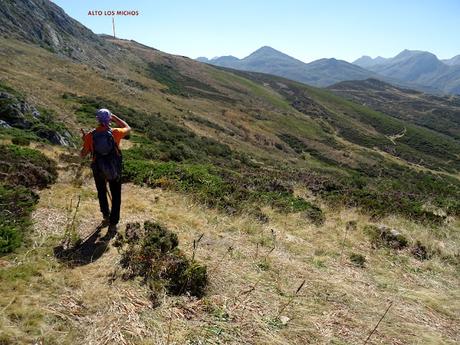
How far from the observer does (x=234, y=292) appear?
6352 millimetres

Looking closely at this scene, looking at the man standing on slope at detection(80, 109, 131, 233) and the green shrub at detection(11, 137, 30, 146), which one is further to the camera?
the green shrub at detection(11, 137, 30, 146)

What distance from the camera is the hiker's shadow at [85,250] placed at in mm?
6684

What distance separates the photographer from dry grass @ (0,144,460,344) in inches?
203

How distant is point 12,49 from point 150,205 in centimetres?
4777

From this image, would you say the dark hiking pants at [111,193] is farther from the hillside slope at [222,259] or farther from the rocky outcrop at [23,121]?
the rocky outcrop at [23,121]

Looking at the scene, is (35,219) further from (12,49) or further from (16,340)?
(12,49)

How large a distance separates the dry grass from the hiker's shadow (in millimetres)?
191

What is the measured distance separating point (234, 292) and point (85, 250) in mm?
2735

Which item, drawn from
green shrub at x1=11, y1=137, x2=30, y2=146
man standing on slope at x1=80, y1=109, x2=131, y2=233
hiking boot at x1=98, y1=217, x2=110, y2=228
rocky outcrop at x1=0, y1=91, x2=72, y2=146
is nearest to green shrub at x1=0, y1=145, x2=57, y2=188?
hiking boot at x1=98, y1=217, x2=110, y2=228

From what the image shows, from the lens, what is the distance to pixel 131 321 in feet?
17.3

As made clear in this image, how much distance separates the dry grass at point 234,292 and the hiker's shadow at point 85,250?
0.19 meters

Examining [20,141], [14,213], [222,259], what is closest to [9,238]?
[14,213]

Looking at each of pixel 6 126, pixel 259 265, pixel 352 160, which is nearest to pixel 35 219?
pixel 259 265

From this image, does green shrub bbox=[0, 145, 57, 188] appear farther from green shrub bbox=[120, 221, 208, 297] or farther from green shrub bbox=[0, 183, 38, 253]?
green shrub bbox=[120, 221, 208, 297]
